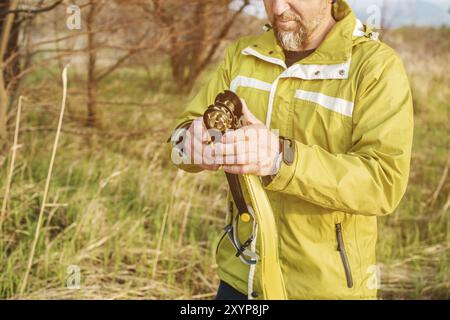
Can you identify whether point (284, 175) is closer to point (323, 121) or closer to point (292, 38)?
point (323, 121)

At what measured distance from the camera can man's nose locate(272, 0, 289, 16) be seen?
1.77 metres

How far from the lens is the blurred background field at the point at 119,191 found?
3289mm

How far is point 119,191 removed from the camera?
4.03 metres

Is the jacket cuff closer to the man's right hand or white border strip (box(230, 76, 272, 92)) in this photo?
the man's right hand

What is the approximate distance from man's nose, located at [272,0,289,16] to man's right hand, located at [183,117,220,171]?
47 cm

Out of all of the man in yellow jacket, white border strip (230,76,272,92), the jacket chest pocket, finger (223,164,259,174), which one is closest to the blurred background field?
white border strip (230,76,272,92)

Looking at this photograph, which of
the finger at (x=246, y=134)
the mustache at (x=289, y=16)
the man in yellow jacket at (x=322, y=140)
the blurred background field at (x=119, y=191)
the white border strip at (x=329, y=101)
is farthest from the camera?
the blurred background field at (x=119, y=191)

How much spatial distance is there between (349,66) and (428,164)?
411cm

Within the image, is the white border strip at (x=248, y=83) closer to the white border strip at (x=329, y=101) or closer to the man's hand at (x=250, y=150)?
the white border strip at (x=329, y=101)

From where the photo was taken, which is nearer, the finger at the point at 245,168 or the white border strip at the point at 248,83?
the finger at the point at 245,168

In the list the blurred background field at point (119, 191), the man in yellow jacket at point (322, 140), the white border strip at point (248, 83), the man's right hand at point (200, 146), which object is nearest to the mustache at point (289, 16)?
the man in yellow jacket at point (322, 140)

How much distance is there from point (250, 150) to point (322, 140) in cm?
40

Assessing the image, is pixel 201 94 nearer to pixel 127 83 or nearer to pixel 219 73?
pixel 219 73

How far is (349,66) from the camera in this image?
67.2 inches
